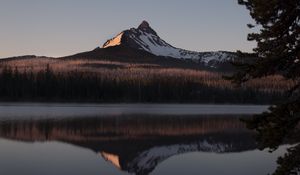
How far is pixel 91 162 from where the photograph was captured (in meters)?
26.2

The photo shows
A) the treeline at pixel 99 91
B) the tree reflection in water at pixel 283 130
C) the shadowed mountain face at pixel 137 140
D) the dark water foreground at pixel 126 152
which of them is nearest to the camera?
the tree reflection in water at pixel 283 130

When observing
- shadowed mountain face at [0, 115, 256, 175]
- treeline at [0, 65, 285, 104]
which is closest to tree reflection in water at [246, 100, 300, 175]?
shadowed mountain face at [0, 115, 256, 175]

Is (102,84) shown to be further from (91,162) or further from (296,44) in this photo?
(296,44)

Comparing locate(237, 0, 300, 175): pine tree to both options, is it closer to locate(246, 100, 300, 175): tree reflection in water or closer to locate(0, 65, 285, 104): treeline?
locate(246, 100, 300, 175): tree reflection in water

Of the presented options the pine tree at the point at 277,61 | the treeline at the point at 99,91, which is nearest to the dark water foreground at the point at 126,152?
the pine tree at the point at 277,61

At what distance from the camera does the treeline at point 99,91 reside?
139750 millimetres

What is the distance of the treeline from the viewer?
140 meters

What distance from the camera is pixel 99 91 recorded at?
15025 centimetres

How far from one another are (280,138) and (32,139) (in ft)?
101

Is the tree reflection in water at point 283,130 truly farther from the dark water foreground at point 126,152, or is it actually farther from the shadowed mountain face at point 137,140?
the shadowed mountain face at point 137,140

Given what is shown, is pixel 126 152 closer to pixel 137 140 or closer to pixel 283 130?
pixel 137 140

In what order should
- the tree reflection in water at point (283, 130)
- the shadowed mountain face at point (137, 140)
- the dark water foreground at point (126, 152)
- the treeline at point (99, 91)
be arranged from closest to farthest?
the tree reflection in water at point (283, 130)
the dark water foreground at point (126, 152)
the shadowed mountain face at point (137, 140)
the treeline at point (99, 91)

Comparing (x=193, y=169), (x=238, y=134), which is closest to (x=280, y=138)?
(x=193, y=169)

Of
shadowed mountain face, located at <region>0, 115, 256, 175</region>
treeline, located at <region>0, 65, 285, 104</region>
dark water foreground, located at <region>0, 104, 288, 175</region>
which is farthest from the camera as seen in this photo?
treeline, located at <region>0, 65, 285, 104</region>
